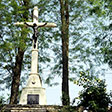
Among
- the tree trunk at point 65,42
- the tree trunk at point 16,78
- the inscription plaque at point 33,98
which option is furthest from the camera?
the tree trunk at point 16,78

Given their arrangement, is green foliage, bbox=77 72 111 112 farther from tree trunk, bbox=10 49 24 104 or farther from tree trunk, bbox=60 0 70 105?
tree trunk, bbox=10 49 24 104

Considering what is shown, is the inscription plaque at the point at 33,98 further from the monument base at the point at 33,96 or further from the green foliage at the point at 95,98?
the green foliage at the point at 95,98

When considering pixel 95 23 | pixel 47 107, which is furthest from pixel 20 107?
pixel 95 23

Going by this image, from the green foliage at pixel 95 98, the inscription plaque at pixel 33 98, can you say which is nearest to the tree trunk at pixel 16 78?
the inscription plaque at pixel 33 98

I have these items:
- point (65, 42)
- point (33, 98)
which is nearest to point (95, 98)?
Result: point (33, 98)

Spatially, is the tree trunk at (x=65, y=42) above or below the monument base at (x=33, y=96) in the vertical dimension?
above

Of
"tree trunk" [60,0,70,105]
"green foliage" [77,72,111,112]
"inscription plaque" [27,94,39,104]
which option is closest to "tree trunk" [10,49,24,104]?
"tree trunk" [60,0,70,105]

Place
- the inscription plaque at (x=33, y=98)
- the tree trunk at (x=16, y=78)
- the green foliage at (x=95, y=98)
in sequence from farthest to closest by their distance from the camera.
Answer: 1. the tree trunk at (x=16, y=78)
2. the inscription plaque at (x=33, y=98)
3. the green foliage at (x=95, y=98)

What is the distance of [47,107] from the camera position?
Result: 750 centimetres

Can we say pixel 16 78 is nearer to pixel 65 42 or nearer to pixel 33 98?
pixel 65 42

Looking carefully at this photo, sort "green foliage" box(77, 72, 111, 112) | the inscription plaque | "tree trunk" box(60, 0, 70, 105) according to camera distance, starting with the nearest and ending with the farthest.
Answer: "green foliage" box(77, 72, 111, 112), the inscription plaque, "tree trunk" box(60, 0, 70, 105)

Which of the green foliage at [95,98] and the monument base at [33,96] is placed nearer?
the green foliage at [95,98]

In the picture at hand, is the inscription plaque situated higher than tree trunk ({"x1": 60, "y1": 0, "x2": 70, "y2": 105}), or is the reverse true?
tree trunk ({"x1": 60, "y1": 0, "x2": 70, "y2": 105})

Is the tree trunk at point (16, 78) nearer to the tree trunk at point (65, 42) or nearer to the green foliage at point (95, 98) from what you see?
the tree trunk at point (65, 42)
